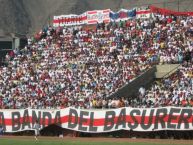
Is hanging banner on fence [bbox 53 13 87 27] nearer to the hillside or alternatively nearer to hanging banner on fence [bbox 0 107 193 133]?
hanging banner on fence [bbox 0 107 193 133]

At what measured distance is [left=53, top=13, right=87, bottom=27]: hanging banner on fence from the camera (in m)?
57.1

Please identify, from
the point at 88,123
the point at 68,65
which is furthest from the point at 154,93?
the point at 68,65

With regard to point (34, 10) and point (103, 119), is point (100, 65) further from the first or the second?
point (34, 10)

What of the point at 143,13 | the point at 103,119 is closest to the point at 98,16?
the point at 143,13

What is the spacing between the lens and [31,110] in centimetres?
3731

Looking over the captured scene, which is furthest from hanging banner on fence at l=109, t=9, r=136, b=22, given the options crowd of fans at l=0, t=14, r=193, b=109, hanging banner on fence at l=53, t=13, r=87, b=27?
hanging banner on fence at l=53, t=13, r=87, b=27

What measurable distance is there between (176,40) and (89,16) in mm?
14829

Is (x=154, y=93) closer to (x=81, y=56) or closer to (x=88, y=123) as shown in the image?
(x=88, y=123)

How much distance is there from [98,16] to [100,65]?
10.9m

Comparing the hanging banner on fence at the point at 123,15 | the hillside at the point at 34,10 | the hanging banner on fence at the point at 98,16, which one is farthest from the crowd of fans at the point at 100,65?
the hillside at the point at 34,10

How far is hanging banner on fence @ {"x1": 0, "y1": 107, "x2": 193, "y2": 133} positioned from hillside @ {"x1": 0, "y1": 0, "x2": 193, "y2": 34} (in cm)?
9982

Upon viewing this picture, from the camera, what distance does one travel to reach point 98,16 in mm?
55719

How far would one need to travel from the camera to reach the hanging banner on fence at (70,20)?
5706cm

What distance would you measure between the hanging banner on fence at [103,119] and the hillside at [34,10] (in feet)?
327
